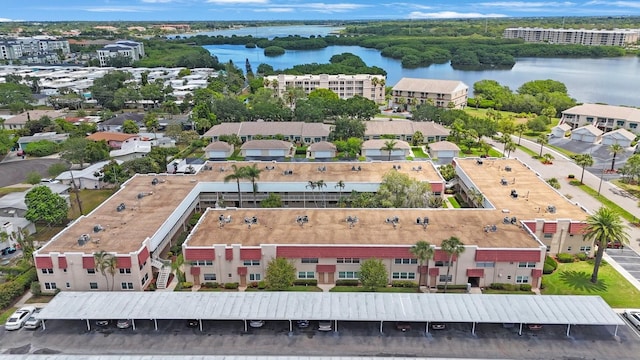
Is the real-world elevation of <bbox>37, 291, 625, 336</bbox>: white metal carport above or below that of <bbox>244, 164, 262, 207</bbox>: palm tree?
below

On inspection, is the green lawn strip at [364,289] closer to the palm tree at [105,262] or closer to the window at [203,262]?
the window at [203,262]

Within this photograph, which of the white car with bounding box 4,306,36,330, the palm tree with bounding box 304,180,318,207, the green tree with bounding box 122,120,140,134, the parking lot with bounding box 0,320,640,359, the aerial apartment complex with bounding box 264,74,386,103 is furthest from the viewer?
the aerial apartment complex with bounding box 264,74,386,103

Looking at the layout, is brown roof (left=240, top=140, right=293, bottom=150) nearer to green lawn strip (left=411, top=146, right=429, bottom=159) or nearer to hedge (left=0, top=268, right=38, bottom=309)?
green lawn strip (left=411, top=146, right=429, bottom=159)

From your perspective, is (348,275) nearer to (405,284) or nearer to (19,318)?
(405,284)

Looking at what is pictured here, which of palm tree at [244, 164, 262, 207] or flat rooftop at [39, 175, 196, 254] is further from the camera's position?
palm tree at [244, 164, 262, 207]

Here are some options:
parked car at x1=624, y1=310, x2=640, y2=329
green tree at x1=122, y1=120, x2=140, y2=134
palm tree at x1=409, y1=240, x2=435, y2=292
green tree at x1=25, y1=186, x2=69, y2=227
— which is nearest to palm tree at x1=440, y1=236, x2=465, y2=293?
palm tree at x1=409, y1=240, x2=435, y2=292

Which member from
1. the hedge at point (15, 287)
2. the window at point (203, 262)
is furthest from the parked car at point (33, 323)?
the window at point (203, 262)

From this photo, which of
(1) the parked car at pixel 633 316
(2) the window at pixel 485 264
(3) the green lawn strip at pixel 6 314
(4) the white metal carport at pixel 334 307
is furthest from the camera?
(2) the window at pixel 485 264
